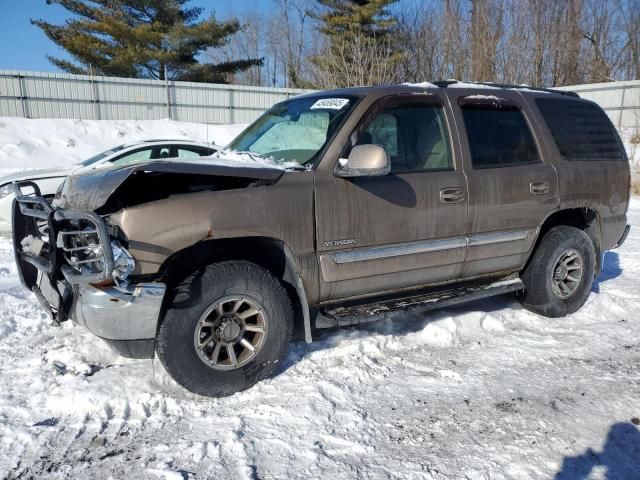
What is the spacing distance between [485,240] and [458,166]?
2.18 ft

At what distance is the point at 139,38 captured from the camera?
26141 mm

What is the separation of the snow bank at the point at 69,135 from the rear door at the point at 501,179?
12.6 metres

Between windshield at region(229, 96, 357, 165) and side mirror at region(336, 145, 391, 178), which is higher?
windshield at region(229, 96, 357, 165)

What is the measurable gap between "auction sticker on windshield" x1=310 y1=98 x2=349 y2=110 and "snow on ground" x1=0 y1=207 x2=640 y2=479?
180 centimetres

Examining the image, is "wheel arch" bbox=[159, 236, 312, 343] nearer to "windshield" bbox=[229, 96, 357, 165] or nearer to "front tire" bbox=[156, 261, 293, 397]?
"front tire" bbox=[156, 261, 293, 397]

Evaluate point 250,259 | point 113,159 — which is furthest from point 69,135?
point 250,259

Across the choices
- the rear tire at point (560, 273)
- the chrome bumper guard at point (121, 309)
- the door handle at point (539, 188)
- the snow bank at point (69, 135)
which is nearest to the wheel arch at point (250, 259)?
the chrome bumper guard at point (121, 309)

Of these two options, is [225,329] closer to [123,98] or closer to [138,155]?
[138,155]

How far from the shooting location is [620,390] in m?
3.42

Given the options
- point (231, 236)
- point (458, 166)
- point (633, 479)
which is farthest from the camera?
point (458, 166)

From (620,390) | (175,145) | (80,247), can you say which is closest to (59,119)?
(175,145)

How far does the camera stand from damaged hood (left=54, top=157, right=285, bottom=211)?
2.85m

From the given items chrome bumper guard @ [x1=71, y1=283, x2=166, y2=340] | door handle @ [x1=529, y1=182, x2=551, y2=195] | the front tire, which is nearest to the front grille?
chrome bumper guard @ [x1=71, y1=283, x2=166, y2=340]

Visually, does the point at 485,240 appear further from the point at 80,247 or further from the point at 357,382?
the point at 80,247
